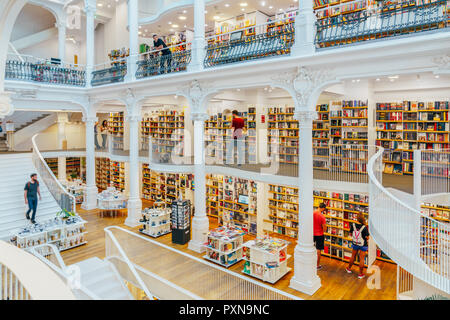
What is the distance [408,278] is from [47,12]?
17.2m

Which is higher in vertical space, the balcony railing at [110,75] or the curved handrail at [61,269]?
the balcony railing at [110,75]

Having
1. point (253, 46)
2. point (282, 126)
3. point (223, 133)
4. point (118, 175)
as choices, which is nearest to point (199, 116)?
point (253, 46)

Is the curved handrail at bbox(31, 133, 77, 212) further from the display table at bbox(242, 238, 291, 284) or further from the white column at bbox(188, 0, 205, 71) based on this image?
the display table at bbox(242, 238, 291, 284)

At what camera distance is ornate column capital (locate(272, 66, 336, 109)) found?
19.2ft

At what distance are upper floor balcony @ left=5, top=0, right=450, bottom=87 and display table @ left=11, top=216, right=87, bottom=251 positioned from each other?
4864 millimetres

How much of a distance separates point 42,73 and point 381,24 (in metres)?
10.7

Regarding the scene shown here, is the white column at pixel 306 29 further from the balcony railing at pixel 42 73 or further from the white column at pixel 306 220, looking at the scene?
the balcony railing at pixel 42 73

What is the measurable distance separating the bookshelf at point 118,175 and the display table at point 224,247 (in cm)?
815

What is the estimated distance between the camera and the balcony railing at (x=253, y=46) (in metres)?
6.34

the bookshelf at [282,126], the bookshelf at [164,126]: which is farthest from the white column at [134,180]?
the bookshelf at [282,126]

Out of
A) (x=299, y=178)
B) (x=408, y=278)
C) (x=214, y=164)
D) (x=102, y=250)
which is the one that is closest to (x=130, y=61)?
(x=214, y=164)

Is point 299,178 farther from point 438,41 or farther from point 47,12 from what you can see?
point 47,12

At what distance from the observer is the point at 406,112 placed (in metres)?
7.35

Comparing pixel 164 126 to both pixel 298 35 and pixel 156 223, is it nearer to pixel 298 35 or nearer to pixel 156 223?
pixel 156 223
